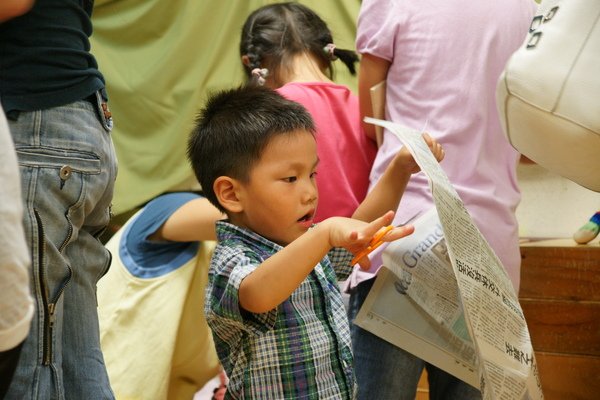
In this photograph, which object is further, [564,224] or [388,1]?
[564,224]

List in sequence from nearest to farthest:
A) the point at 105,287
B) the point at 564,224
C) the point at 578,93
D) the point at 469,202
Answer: the point at 578,93
the point at 469,202
the point at 105,287
the point at 564,224

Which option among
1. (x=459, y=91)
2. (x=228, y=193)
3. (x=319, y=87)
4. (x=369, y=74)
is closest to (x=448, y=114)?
(x=459, y=91)

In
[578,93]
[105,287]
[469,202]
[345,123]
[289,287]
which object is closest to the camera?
[578,93]

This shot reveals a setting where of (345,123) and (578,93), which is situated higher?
(578,93)

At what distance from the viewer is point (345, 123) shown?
5.12 feet

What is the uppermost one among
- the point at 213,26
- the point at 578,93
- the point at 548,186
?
the point at 578,93

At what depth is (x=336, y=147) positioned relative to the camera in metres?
1.51

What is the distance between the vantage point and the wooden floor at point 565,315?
190cm

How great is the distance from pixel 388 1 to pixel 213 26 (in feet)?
4.01

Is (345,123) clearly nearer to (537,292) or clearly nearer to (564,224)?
(537,292)

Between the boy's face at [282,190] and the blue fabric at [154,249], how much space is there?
0.72 meters

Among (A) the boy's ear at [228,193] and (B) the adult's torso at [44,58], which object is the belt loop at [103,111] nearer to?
(B) the adult's torso at [44,58]

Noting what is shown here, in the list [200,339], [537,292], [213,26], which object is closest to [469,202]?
[537,292]

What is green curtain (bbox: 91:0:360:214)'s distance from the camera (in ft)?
8.14
